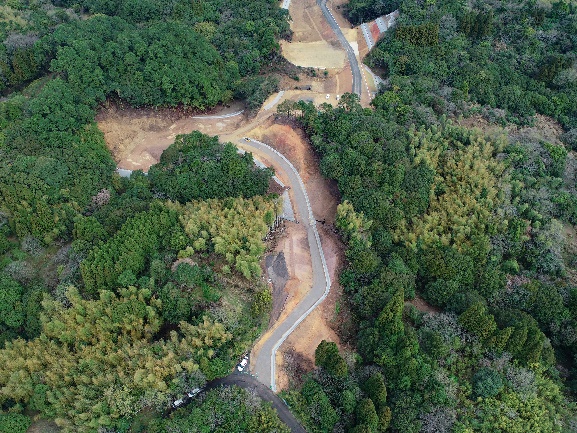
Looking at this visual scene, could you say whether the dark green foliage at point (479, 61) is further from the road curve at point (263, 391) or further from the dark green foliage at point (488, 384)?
the road curve at point (263, 391)

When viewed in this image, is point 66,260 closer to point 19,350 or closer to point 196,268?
point 19,350

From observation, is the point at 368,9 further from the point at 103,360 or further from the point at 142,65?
the point at 103,360

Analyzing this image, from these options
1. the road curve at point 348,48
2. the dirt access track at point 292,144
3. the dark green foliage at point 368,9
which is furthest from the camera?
the dark green foliage at point 368,9

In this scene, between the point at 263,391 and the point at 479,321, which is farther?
the point at 479,321

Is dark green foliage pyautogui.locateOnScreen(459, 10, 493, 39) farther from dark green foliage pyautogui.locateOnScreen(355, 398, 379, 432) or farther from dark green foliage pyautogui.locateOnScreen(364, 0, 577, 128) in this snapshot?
dark green foliage pyautogui.locateOnScreen(355, 398, 379, 432)

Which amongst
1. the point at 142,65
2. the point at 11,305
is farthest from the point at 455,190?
the point at 11,305

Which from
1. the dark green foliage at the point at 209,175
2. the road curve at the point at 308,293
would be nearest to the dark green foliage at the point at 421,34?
the road curve at the point at 308,293

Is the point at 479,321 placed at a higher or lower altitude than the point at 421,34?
lower
